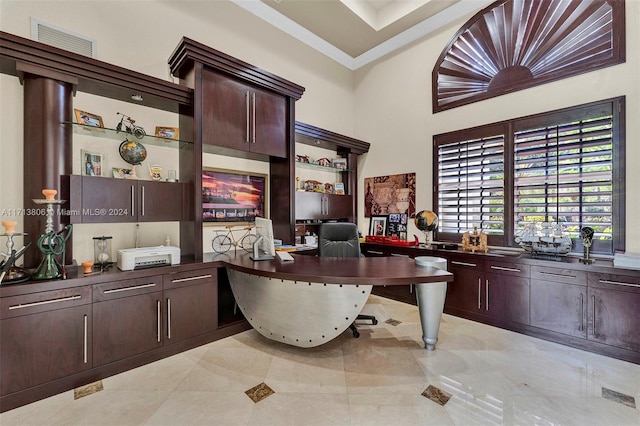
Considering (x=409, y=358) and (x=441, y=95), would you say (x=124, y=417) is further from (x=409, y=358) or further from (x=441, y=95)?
(x=441, y=95)

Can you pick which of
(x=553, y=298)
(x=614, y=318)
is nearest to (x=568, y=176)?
(x=553, y=298)

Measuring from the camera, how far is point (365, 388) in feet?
6.52

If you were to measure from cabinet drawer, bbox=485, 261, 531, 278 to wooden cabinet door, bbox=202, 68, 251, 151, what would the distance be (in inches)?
122

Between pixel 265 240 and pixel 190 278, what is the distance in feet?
2.52

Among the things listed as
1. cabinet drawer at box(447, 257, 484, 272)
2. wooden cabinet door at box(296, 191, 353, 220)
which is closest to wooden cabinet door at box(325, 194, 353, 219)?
wooden cabinet door at box(296, 191, 353, 220)

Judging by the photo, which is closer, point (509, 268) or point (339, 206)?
point (509, 268)

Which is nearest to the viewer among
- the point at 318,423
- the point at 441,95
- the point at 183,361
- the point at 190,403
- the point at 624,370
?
the point at 318,423

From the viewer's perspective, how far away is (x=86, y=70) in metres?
2.26

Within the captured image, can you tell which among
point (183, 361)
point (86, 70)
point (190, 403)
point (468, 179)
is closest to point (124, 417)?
point (190, 403)

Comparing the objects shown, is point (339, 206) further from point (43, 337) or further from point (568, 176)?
point (43, 337)

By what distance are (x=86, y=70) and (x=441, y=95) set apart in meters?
4.17

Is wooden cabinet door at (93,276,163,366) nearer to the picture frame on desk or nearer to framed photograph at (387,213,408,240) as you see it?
the picture frame on desk

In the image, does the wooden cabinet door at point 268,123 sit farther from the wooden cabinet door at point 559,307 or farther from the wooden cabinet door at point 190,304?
the wooden cabinet door at point 559,307

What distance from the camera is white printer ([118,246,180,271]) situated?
230 centimetres
